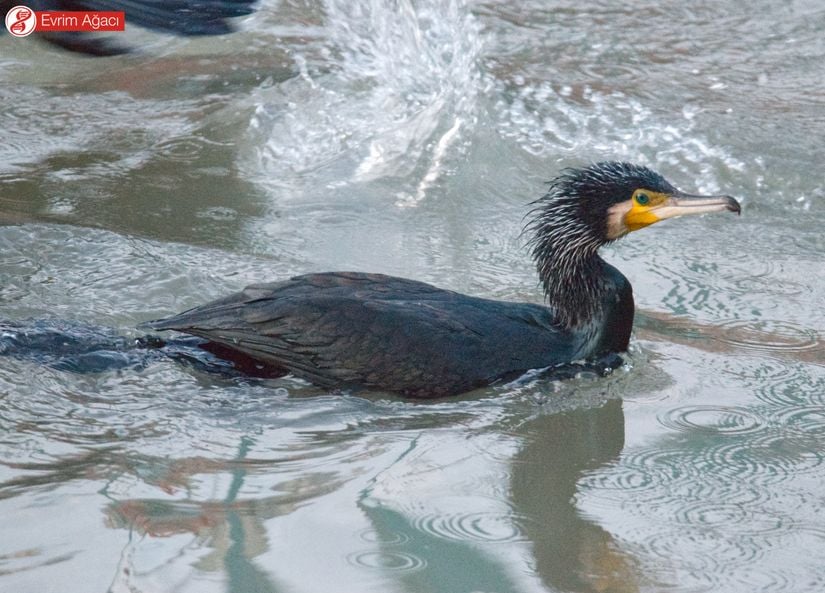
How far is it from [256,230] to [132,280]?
100cm

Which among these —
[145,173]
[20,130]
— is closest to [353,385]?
[145,173]

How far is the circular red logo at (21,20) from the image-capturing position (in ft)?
27.9

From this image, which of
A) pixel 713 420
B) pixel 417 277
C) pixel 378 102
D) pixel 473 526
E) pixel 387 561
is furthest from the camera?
pixel 378 102

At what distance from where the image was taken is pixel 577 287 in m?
5.50

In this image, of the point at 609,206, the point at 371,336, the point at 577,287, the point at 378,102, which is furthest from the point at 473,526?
the point at 378,102

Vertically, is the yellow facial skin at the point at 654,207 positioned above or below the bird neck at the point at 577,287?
above

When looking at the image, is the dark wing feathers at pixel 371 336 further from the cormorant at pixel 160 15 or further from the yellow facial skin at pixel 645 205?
the cormorant at pixel 160 15

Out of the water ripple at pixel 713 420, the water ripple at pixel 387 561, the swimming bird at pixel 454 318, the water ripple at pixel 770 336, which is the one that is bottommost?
the water ripple at pixel 387 561

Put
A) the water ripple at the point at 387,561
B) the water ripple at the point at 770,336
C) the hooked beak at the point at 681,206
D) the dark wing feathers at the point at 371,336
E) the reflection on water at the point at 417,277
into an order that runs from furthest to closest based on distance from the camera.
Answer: the water ripple at the point at 770,336 → the hooked beak at the point at 681,206 → the dark wing feathers at the point at 371,336 → the reflection on water at the point at 417,277 → the water ripple at the point at 387,561

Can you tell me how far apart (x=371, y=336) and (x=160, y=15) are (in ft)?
14.3

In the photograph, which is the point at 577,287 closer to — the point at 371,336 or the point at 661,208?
the point at 661,208

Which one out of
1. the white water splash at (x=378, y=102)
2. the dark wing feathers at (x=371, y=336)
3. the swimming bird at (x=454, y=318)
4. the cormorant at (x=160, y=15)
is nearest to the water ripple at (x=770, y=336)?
the swimming bird at (x=454, y=318)

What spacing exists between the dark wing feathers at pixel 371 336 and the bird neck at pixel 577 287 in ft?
0.93

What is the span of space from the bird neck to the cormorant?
147 inches
